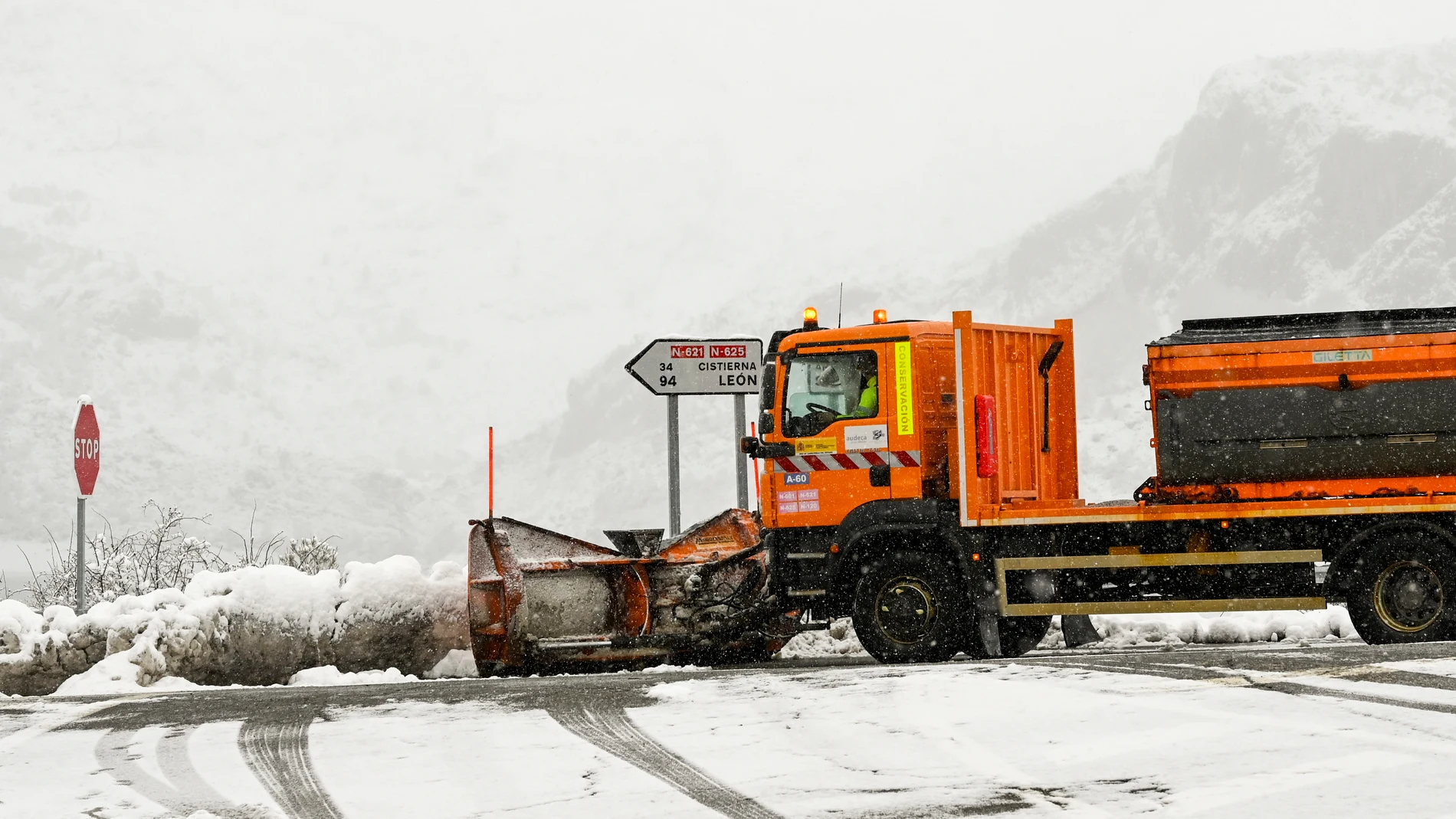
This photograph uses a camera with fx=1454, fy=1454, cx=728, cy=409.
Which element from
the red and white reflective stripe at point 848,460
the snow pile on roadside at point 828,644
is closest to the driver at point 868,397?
the red and white reflective stripe at point 848,460

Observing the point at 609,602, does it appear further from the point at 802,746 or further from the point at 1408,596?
the point at 1408,596

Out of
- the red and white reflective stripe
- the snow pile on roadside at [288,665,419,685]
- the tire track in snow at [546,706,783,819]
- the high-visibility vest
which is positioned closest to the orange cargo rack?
the red and white reflective stripe

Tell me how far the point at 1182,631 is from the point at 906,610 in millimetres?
3214

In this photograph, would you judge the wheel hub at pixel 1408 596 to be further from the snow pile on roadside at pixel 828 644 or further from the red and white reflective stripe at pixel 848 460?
the snow pile on roadside at pixel 828 644

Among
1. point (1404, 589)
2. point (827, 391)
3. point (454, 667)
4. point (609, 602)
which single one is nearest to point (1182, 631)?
point (1404, 589)

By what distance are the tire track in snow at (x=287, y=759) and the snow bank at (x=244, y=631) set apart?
112 inches

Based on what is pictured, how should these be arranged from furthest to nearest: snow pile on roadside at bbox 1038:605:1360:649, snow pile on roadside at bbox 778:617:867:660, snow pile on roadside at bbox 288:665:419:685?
snow pile on roadside at bbox 778:617:867:660, snow pile on roadside at bbox 1038:605:1360:649, snow pile on roadside at bbox 288:665:419:685

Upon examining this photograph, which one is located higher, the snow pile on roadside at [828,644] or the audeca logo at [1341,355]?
the audeca logo at [1341,355]

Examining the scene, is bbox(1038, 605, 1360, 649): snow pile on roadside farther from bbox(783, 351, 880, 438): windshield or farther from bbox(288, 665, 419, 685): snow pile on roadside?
bbox(288, 665, 419, 685): snow pile on roadside

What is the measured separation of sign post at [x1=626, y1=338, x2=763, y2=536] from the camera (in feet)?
48.2

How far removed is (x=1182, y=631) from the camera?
12531 millimetres

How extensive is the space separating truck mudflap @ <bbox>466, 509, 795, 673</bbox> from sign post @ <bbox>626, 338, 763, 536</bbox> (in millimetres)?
2590

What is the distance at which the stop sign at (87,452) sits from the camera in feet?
43.4

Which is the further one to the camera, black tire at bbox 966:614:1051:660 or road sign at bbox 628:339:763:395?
road sign at bbox 628:339:763:395
